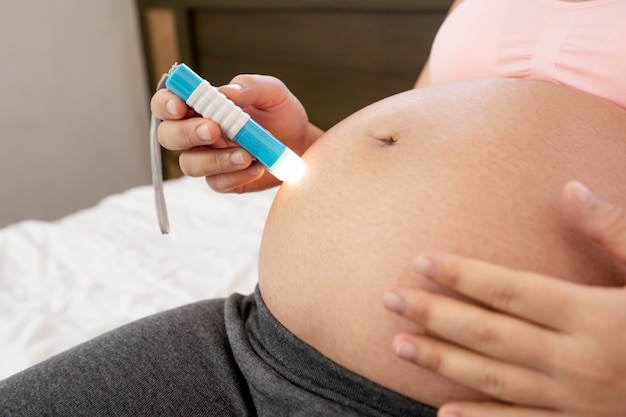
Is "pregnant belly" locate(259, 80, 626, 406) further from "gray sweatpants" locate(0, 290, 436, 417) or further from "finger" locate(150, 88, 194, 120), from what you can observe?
"finger" locate(150, 88, 194, 120)

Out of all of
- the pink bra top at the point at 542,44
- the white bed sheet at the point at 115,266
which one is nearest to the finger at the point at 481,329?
the pink bra top at the point at 542,44

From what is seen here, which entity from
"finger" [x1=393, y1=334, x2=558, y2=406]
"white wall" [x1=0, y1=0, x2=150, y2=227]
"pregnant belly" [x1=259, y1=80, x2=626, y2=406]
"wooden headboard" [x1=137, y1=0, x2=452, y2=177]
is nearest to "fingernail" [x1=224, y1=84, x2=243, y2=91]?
"pregnant belly" [x1=259, y1=80, x2=626, y2=406]

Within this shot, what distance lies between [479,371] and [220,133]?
0.32 meters

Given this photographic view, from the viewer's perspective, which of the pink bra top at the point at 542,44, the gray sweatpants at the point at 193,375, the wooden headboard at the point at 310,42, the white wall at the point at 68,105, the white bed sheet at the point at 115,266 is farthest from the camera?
the white wall at the point at 68,105

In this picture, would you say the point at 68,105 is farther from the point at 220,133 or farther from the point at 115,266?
the point at 220,133

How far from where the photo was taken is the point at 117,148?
94.5 inches

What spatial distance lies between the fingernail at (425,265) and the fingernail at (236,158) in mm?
256

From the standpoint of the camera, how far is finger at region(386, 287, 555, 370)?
364 mm

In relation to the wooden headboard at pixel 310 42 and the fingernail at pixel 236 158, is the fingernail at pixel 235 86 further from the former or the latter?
the wooden headboard at pixel 310 42

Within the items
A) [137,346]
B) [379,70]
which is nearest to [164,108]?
[137,346]

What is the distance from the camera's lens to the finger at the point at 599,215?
376 mm

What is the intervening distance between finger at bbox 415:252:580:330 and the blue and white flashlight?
20 cm

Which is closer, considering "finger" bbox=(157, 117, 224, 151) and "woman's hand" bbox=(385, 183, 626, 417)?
"woman's hand" bbox=(385, 183, 626, 417)

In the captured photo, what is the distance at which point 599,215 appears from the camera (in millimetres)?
377
